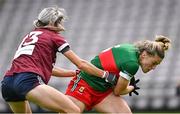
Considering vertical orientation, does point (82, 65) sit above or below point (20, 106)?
above

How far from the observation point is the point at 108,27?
20.4 m

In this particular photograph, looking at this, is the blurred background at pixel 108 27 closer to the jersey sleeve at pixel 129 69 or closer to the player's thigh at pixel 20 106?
the jersey sleeve at pixel 129 69

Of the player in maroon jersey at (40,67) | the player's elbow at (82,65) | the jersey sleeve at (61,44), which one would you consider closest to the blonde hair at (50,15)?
the player in maroon jersey at (40,67)

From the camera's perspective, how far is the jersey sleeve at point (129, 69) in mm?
8242

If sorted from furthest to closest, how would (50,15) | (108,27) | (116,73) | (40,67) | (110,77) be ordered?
1. (108,27)
2. (116,73)
3. (110,77)
4. (50,15)
5. (40,67)

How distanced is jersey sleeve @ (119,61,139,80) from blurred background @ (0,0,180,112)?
9.24m

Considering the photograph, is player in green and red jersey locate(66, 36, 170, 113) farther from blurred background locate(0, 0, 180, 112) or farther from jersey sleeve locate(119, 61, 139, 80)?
blurred background locate(0, 0, 180, 112)

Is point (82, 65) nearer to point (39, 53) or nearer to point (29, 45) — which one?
point (39, 53)

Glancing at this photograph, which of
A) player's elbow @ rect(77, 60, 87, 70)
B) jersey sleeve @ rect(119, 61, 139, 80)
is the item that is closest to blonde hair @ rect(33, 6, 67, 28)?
player's elbow @ rect(77, 60, 87, 70)

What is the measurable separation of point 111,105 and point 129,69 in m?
0.70

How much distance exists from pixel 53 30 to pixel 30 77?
0.64 meters

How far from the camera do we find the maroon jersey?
7.79 meters

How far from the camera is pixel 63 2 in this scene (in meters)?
21.6

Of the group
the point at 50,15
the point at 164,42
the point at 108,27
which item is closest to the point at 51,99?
the point at 50,15
